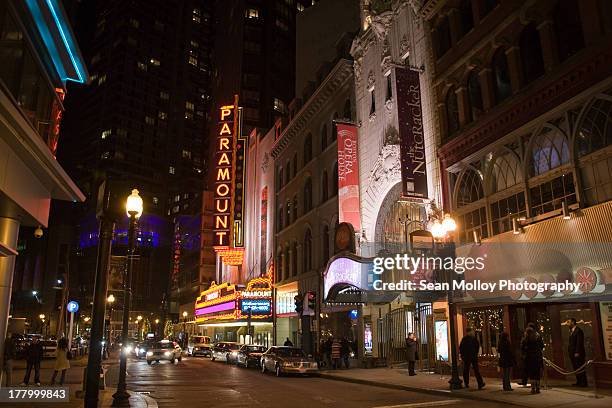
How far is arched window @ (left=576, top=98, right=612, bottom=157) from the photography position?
50.8ft

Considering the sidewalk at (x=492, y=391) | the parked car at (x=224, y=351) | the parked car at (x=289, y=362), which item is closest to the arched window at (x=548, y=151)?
the sidewalk at (x=492, y=391)

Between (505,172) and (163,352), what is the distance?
26581 millimetres

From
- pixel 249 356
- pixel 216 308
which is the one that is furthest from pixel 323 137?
pixel 216 308

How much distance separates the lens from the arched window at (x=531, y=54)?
18875 mm

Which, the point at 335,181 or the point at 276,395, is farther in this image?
the point at 335,181

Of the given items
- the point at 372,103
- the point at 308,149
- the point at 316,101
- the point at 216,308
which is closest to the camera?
the point at 372,103

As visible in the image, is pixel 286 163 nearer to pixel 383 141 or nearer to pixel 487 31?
pixel 383 141

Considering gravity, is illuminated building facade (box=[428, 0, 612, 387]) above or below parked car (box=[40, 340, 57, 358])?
above

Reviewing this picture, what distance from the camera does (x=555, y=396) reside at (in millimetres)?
14227

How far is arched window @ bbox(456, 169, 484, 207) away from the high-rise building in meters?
122

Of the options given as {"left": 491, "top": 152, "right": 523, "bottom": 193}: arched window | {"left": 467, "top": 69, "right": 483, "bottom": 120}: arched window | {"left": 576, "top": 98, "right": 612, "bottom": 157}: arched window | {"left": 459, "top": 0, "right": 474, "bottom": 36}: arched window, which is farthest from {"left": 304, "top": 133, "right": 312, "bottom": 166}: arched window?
{"left": 576, "top": 98, "right": 612, "bottom": 157}: arched window

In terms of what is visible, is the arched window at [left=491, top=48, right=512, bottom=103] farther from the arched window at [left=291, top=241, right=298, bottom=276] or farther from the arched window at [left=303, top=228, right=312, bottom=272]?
the arched window at [left=291, top=241, right=298, bottom=276]

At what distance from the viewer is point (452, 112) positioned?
23.8 metres

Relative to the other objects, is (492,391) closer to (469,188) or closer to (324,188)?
(469,188)
